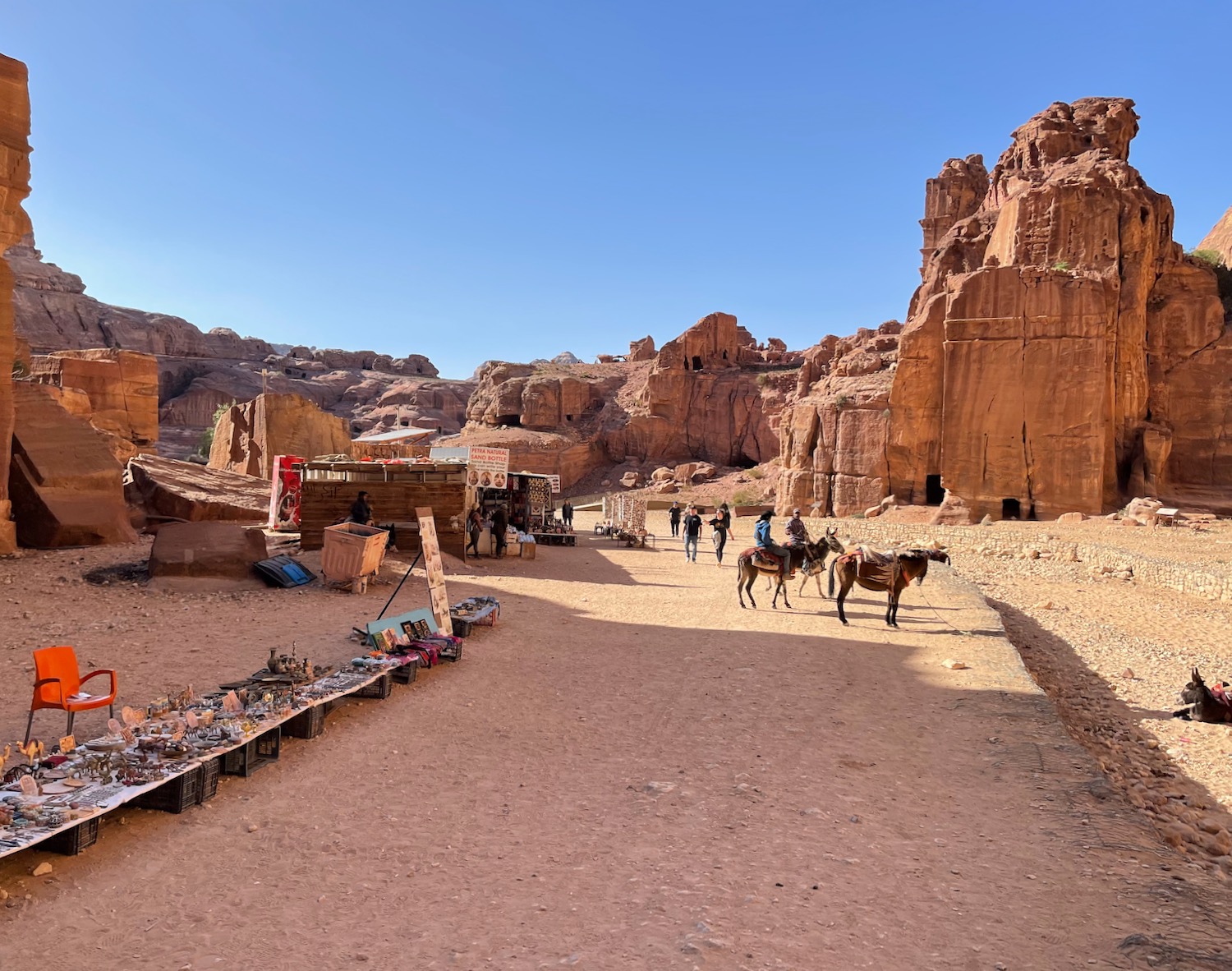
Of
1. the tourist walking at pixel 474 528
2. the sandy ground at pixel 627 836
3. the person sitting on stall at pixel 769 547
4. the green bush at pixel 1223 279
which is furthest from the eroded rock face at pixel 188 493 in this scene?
the green bush at pixel 1223 279

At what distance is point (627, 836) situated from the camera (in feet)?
16.7

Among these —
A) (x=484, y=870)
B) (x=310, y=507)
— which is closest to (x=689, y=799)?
(x=484, y=870)

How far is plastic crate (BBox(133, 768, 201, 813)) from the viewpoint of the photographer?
16.3 feet

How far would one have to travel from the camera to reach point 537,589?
15.8 metres

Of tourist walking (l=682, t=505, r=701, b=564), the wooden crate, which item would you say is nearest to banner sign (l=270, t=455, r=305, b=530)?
the wooden crate

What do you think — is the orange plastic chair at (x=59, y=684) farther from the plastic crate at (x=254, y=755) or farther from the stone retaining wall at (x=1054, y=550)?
the stone retaining wall at (x=1054, y=550)

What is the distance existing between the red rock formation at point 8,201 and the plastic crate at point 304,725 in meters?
10.7

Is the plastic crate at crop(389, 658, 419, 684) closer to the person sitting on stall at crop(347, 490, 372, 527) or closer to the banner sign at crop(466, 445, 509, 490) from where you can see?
the person sitting on stall at crop(347, 490, 372, 527)

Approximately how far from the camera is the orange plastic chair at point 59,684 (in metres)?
5.43

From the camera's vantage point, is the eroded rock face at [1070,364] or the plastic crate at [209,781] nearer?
the plastic crate at [209,781]

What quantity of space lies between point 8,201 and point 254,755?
13.5 meters

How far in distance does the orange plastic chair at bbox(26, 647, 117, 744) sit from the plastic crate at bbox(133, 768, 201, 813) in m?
0.92

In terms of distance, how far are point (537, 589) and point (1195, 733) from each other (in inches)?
433

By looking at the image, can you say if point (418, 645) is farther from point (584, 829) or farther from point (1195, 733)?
point (1195, 733)
